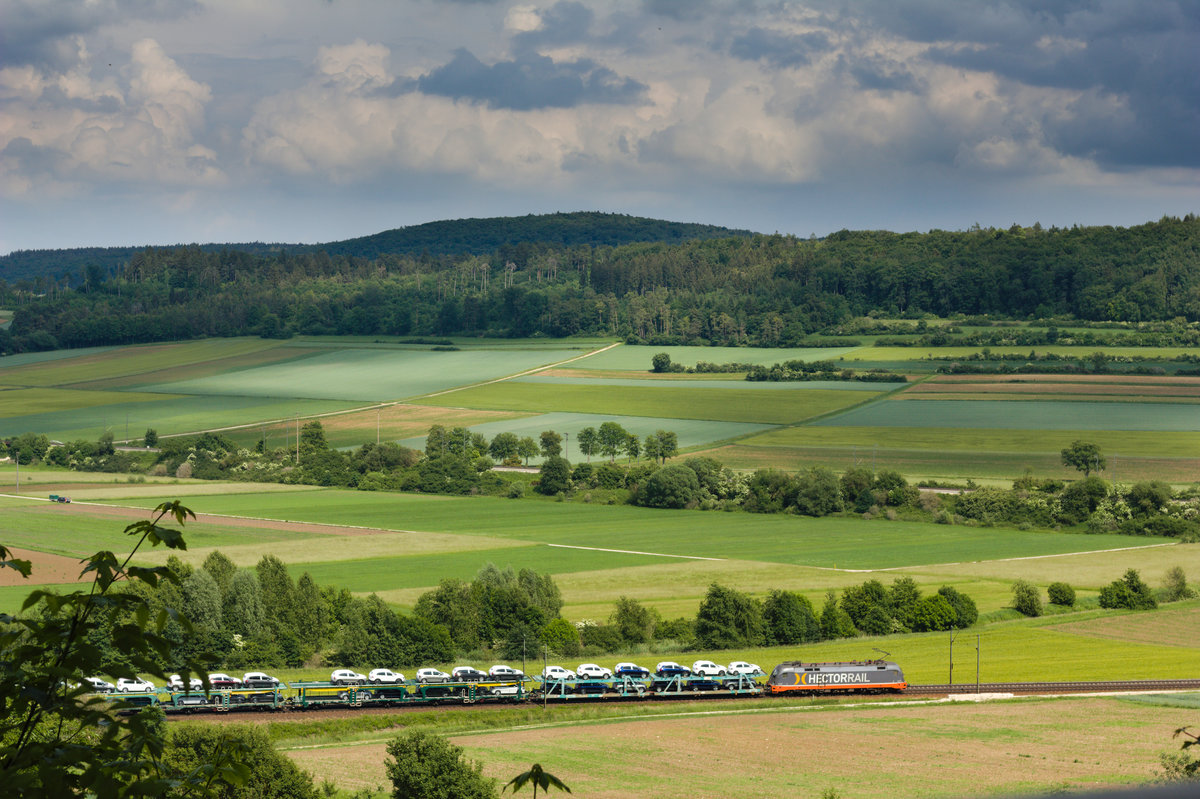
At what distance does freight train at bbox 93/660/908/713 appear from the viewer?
53812 millimetres

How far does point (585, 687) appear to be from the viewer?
54.7 meters

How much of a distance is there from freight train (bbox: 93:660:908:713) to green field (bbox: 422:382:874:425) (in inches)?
3137

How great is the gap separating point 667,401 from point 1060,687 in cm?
9596

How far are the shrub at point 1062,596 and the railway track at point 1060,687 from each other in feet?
52.7

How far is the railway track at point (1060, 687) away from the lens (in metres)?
53.7

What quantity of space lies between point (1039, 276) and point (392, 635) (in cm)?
15559

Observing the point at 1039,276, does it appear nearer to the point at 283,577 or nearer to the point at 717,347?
the point at 717,347

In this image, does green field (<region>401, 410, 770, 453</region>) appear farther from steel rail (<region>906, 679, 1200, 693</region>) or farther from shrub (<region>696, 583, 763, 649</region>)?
steel rail (<region>906, 679, 1200, 693</region>)

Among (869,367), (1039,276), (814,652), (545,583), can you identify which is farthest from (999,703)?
(1039,276)

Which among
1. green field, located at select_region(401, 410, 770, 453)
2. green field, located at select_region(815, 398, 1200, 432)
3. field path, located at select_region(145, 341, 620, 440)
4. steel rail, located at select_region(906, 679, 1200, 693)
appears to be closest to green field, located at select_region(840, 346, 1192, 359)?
green field, located at select_region(815, 398, 1200, 432)

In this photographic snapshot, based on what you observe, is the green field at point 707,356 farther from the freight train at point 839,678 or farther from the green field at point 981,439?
the freight train at point 839,678

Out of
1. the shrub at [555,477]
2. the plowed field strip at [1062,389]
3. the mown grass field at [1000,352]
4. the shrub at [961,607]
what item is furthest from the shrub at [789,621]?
the mown grass field at [1000,352]

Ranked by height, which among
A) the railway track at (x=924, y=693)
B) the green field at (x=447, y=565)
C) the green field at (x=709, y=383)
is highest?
the green field at (x=709, y=383)

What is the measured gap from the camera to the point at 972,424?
125812 millimetres
